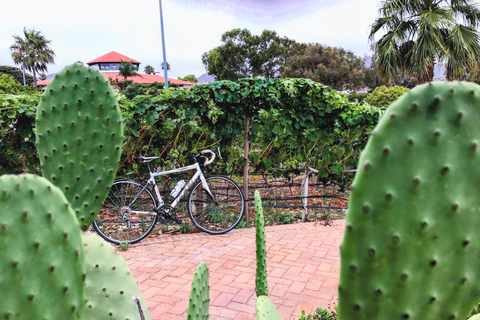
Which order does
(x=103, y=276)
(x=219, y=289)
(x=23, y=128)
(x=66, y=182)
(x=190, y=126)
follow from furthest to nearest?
(x=190, y=126) < (x=23, y=128) < (x=219, y=289) < (x=66, y=182) < (x=103, y=276)

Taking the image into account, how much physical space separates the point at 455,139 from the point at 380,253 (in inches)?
9.5

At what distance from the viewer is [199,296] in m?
1.01

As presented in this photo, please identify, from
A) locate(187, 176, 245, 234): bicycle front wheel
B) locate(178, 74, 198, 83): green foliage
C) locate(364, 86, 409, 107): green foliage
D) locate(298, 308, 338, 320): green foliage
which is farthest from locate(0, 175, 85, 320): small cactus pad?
locate(178, 74, 198, 83): green foliage

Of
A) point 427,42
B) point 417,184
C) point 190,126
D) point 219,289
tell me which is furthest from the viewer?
point 427,42

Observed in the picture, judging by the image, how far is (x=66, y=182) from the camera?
1.35m

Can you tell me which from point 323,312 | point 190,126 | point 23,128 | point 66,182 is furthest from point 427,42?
point 66,182

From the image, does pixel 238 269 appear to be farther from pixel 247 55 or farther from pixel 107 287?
pixel 247 55

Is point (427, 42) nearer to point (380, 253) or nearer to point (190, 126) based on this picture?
point (190, 126)

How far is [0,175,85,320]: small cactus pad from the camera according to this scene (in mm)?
609

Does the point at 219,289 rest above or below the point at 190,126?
below

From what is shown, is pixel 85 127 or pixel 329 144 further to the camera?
pixel 329 144

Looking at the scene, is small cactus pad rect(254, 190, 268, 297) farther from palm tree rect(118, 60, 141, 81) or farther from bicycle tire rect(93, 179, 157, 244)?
palm tree rect(118, 60, 141, 81)

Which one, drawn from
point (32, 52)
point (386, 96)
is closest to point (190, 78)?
point (32, 52)

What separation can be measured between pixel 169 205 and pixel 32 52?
4495 centimetres
